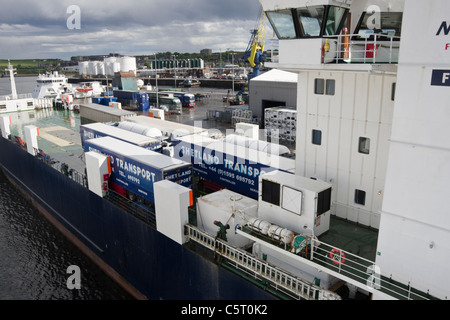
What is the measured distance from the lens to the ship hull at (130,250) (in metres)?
13.3

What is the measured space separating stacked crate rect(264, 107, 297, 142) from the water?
73.2ft

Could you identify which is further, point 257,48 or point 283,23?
point 257,48

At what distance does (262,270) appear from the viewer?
39.5ft

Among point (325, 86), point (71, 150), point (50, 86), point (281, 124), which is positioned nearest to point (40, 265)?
point (71, 150)

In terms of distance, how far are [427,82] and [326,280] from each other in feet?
21.7

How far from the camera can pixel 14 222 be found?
27875 mm

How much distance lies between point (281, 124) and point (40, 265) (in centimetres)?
2632

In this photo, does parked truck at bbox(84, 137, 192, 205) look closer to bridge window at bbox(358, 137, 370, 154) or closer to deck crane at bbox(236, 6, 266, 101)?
bridge window at bbox(358, 137, 370, 154)

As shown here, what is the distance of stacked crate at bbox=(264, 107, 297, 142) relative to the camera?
3724 centimetres

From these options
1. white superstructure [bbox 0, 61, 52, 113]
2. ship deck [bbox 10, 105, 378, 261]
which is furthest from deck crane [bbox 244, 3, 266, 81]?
white superstructure [bbox 0, 61, 52, 113]

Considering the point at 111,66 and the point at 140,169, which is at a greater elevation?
the point at 111,66

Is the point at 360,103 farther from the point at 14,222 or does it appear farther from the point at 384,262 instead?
the point at 14,222

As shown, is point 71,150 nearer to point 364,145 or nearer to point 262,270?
point 262,270

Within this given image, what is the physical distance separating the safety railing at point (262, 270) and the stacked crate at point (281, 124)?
24.3m
